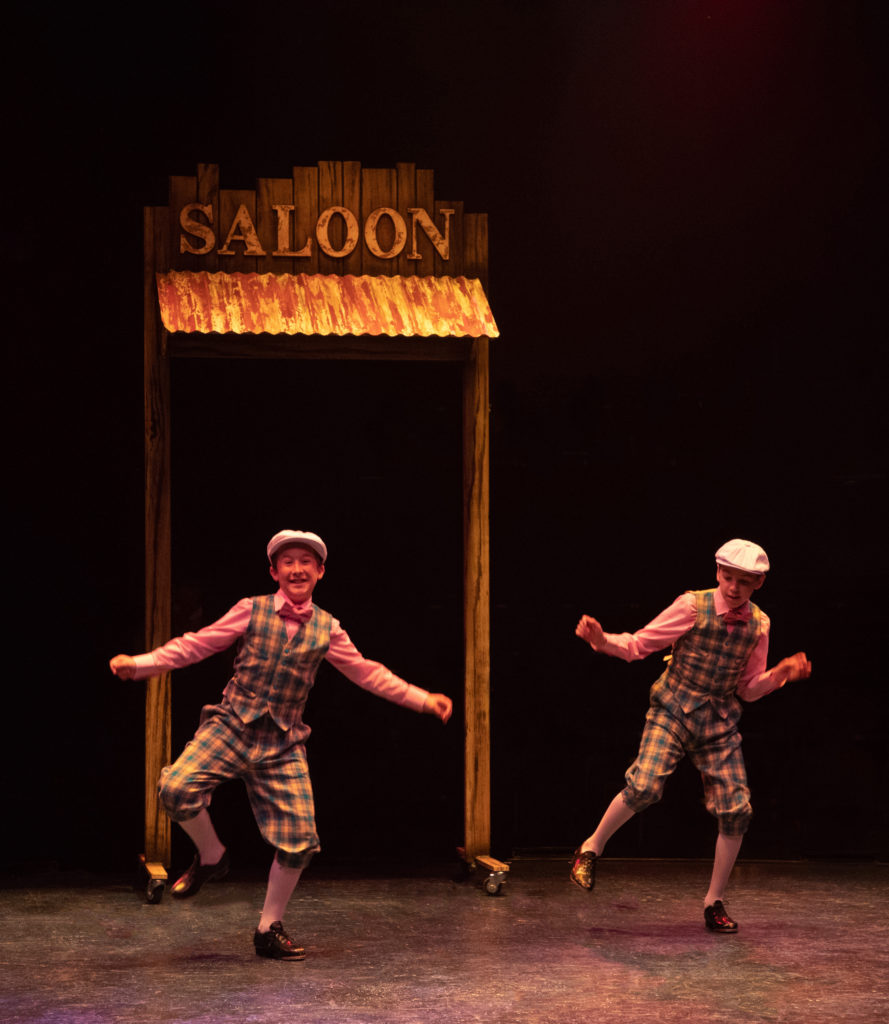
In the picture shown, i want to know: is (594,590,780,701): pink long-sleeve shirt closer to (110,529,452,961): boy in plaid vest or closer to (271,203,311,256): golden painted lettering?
(110,529,452,961): boy in plaid vest

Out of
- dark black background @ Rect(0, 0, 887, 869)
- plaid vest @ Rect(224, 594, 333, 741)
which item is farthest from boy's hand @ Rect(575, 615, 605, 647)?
dark black background @ Rect(0, 0, 887, 869)

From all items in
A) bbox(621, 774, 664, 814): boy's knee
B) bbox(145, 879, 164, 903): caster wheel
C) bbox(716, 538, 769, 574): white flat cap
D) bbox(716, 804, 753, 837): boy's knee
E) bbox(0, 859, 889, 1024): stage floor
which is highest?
bbox(716, 538, 769, 574): white flat cap

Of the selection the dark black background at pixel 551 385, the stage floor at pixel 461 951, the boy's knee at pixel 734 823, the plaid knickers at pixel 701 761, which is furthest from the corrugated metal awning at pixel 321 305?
the stage floor at pixel 461 951

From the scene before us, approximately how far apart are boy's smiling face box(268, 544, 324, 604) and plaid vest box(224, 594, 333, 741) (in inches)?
3.3

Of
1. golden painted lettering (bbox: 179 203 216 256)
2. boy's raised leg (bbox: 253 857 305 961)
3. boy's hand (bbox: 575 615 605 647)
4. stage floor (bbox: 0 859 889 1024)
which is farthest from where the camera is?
golden painted lettering (bbox: 179 203 216 256)

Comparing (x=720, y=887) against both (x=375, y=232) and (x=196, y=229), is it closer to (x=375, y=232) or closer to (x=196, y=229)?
(x=375, y=232)

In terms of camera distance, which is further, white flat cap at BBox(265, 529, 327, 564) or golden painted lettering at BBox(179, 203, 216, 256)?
golden painted lettering at BBox(179, 203, 216, 256)

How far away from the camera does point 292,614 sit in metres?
6.16

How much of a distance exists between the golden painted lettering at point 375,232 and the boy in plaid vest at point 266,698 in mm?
1616

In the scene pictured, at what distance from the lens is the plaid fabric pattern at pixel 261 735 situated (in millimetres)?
6109

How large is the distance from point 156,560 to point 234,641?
959 mm

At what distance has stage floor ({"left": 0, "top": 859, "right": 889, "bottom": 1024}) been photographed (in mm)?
5293

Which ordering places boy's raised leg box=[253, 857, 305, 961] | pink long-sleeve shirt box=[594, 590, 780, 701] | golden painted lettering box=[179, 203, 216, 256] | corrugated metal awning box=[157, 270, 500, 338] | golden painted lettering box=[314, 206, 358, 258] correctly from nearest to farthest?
boy's raised leg box=[253, 857, 305, 961] < pink long-sleeve shirt box=[594, 590, 780, 701] < corrugated metal awning box=[157, 270, 500, 338] < golden painted lettering box=[179, 203, 216, 256] < golden painted lettering box=[314, 206, 358, 258]


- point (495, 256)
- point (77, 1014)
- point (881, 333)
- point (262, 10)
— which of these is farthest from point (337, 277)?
point (77, 1014)
